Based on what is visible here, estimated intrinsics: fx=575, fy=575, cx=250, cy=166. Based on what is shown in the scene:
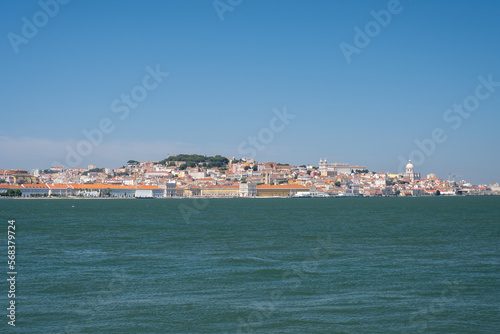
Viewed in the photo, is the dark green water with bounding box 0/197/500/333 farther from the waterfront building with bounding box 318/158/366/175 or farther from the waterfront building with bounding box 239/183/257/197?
the waterfront building with bounding box 318/158/366/175

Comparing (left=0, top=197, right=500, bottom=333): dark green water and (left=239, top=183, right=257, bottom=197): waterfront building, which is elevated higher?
(left=239, top=183, right=257, bottom=197): waterfront building

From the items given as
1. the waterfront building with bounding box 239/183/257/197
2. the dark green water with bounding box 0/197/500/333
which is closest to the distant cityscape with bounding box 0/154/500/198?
the waterfront building with bounding box 239/183/257/197

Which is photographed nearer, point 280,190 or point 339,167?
point 280,190

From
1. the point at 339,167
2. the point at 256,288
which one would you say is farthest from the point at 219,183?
the point at 256,288

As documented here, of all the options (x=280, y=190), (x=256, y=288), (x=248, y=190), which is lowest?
(x=256, y=288)

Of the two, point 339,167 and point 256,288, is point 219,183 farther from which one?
point 256,288

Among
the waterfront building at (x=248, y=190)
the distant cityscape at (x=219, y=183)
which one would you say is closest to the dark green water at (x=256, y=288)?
the distant cityscape at (x=219, y=183)

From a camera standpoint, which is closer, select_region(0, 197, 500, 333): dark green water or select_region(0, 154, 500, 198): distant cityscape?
select_region(0, 197, 500, 333): dark green water

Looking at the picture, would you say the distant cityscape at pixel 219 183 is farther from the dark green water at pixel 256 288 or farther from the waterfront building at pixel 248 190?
the dark green water at pixel 256 288

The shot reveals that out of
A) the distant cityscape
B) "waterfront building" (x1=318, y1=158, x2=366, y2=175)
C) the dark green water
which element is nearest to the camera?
the dark green water

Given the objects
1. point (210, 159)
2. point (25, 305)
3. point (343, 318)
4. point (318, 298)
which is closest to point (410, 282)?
point (318, 298)
